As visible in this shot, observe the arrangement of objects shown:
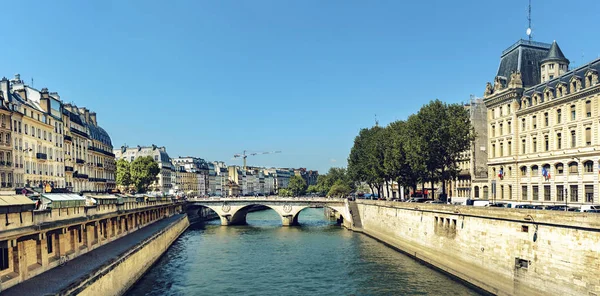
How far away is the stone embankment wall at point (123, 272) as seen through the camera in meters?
24.9

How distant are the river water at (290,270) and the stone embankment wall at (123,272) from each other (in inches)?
40.6

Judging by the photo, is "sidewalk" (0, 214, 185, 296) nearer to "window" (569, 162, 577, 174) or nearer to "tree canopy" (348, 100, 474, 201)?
"tree canopy" (348, 100, 474, 201)

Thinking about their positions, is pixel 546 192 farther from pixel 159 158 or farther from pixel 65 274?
pixel 159 158

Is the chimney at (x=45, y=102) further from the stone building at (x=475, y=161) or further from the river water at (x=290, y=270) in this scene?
the stone building at (x=475, y=161)

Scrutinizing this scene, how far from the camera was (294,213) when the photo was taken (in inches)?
3580

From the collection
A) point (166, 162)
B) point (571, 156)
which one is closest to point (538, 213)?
point (571, 156)

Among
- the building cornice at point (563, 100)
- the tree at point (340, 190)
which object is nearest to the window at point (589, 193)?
the building cornice at point (563, 100)

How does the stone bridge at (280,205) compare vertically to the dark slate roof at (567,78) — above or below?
below

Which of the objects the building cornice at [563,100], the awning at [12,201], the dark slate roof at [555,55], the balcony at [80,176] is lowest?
the awning at [12,201]

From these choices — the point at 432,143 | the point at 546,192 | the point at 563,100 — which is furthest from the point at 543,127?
the point at 432,143

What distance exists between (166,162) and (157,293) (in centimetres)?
12403

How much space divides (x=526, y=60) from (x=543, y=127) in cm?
1330

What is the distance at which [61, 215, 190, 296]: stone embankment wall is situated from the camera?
979 inches

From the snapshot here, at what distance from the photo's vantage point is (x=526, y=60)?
208ft
